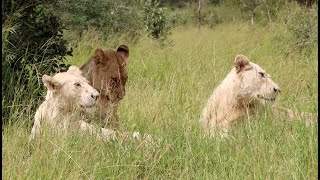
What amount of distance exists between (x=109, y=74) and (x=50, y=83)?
0.70m

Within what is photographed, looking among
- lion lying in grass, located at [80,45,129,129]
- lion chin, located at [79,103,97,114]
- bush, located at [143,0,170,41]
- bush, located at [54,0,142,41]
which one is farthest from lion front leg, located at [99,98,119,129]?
bush, located at [143,0,170,41]

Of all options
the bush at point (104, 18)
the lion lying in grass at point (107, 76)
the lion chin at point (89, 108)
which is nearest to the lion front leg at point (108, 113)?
the lion lying in grass at point (107, 76)

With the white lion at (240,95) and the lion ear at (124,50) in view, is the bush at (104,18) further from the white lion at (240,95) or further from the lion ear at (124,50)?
the white lion at (240,95)

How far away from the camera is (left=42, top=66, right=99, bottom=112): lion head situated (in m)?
4.79

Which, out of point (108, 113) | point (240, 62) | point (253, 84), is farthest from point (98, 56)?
point (253, 84)

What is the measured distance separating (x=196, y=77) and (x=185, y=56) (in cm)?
255

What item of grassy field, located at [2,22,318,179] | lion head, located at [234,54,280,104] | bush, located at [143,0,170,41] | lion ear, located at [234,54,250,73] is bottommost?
grassy field, located at [2,22,318,179]

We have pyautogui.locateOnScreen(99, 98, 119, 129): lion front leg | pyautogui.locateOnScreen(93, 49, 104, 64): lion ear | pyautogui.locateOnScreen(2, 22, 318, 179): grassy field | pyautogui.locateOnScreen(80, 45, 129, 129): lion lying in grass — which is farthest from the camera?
pyautogui.locateOnScreen(93, 49, 104, 64): lion ear

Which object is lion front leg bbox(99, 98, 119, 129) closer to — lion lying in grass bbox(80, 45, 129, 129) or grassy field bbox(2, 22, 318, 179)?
lion lying in grass bbox(80, 45, 129, 129)

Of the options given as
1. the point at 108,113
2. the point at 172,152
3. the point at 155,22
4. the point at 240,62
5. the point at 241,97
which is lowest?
the point at 172,152

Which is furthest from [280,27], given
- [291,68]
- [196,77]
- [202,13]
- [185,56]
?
[202,13]

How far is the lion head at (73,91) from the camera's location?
15.7 feet

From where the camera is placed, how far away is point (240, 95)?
5.60 meters

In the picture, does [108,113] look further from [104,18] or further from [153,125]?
[104,18]
